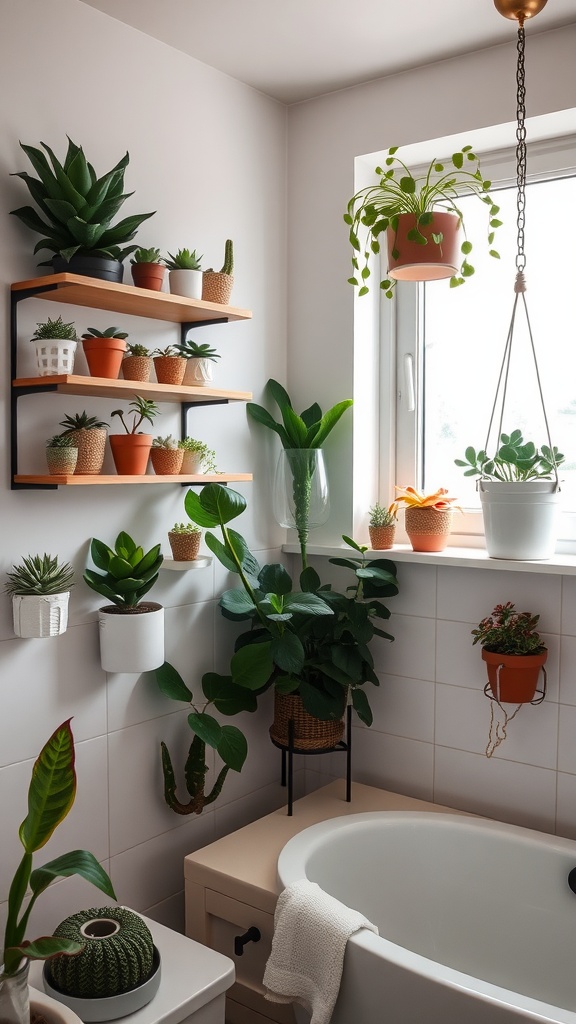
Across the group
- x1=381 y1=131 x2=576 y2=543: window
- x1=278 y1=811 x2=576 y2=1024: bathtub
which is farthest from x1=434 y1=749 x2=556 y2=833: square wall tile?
x1=381 y1=131 x2=576 y2=543: window

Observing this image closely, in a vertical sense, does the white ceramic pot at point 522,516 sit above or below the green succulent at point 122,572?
above

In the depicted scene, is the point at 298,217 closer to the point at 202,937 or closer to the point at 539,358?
the point at 539,358

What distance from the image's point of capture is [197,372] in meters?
1.96

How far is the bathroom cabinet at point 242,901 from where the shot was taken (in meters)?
1.84

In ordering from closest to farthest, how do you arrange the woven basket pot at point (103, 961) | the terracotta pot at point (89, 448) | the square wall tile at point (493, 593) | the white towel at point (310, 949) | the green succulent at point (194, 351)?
the woven basket pot at point (103, 961) → the white towel at point (310, 949) → the terracotta pot at point (89, 448) → the green succulent at point (194, 351) → the square wall tile at point (493, 593)

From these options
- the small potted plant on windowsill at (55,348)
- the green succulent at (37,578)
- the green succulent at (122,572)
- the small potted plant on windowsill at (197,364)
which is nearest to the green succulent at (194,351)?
the small potted plant on windowsill at (197,364)

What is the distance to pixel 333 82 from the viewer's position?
89.7 inches

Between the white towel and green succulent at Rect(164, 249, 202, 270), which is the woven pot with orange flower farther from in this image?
the white towel

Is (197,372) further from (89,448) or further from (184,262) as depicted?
(89,448)

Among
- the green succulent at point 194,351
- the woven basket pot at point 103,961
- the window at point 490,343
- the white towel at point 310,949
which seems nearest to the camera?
the woven basket pot at point 103,961

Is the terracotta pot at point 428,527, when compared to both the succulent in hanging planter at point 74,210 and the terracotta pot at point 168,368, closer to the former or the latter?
the terracotta pot at point 168,368

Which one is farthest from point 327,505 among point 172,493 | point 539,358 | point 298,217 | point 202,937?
point 202,937

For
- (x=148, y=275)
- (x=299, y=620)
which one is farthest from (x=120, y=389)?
(x=299, y=620)

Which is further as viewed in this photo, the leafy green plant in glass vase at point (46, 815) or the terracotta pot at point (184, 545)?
the terracotta pot at point (184, 545)
